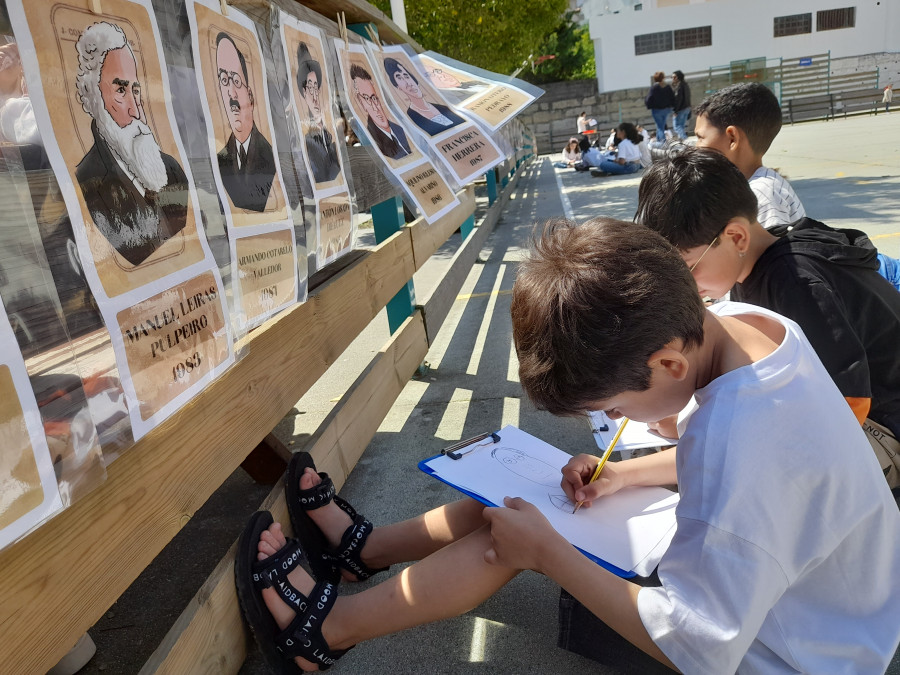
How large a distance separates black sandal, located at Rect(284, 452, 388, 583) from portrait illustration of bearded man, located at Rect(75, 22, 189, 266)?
0.90 meters

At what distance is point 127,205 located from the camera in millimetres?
1157

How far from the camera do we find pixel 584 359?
4.01 feet

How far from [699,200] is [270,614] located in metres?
1.58

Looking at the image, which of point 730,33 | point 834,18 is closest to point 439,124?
point 730,33

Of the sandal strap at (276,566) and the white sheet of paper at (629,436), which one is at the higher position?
the sandal strap at (276,566)

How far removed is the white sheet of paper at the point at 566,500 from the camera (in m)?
1.63

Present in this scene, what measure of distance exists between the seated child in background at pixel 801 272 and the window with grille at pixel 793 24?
101 feet

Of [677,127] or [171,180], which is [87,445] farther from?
[677,127]

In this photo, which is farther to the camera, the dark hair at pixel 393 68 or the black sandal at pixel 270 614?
the dark hair at pixel 393 68

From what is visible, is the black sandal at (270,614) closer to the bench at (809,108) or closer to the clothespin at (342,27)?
the clothespin at (342,27)

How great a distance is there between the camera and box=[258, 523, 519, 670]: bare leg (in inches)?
62.4

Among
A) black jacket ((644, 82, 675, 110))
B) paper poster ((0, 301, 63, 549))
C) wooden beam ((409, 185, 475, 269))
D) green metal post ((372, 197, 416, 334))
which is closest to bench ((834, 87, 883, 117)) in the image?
black jacket ((644, 82, 675, 110))

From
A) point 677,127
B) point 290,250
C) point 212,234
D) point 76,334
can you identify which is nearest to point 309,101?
point 290,250

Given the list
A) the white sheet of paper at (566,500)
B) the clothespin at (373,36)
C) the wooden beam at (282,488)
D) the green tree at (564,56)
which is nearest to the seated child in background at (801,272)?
the white sheet of paper at (566,500)
